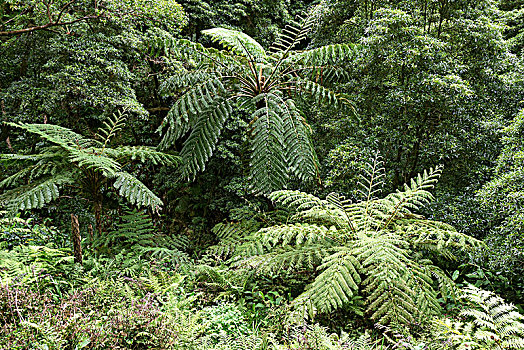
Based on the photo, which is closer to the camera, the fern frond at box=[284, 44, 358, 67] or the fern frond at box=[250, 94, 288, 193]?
the fern frond at box=[250, 94, 288, 193]

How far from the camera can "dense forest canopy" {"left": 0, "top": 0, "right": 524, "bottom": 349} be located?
1.99 meters

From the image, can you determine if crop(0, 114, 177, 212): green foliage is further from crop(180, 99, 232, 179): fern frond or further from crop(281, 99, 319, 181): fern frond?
crop(281, 99, 319, 181): fern frond

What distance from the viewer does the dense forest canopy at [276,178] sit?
199cm

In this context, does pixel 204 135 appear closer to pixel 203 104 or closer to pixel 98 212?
pixel 203 104

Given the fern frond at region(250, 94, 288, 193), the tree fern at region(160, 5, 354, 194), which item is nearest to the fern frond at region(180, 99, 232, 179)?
the tree fern at region(160, 5, 354, 194)

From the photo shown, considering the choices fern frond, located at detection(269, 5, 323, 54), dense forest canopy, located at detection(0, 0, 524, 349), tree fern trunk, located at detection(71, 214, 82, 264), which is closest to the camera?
dense forest canopy, located at detection(0, 0, 524, 349)

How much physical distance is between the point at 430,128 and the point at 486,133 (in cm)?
49

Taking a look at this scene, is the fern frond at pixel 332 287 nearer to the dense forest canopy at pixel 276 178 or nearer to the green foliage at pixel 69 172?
the dense forest canopy at pixel 276 178

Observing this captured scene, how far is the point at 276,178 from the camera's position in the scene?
114 inches

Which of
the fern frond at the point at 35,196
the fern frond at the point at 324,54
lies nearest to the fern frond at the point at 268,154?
the fern frond at the point at 324,54

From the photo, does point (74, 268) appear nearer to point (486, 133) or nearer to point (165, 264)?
point (165, 264)

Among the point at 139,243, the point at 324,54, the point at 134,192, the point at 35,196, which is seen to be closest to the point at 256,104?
the point at 324,54

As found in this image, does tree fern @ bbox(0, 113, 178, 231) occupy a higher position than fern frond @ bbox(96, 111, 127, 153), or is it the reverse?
fern frond @ bbox(96, 111, 127, 153)

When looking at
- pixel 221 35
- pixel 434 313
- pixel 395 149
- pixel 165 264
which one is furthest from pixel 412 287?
pixel 221 35
